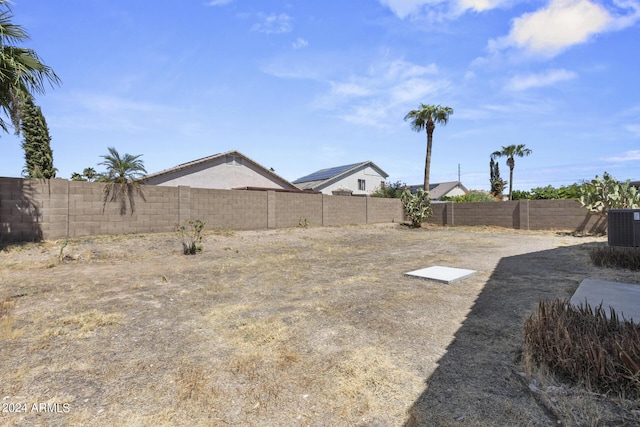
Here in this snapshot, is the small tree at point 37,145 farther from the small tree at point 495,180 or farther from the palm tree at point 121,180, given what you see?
the small tree at point 495,180

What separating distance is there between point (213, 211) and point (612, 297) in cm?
1388

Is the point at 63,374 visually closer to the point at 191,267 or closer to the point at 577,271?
the point at 191,267

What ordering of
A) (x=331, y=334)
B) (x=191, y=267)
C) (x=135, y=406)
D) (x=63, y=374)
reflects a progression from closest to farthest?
(x=135, y=406) → (x=63, y=374) → (x=331, y=334) → (x=191, y=267)

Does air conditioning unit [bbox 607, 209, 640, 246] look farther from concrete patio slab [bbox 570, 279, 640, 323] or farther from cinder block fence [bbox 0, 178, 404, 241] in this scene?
cinder block fence [bbox 0, 178, 404, 241]

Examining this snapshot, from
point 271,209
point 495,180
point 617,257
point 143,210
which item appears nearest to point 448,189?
point 495,180

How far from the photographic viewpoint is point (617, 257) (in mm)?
6988

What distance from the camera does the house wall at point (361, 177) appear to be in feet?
119

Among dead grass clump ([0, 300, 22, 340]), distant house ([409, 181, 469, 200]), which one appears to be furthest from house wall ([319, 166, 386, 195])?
dead grass clump ([0, 300, 22, 340])

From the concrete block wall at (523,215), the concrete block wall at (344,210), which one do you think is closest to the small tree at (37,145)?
the concrete block wall at (344,210)

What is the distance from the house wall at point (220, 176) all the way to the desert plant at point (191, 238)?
1081 centimetres

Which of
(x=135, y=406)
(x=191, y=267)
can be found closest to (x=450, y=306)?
(x=135, y=406)

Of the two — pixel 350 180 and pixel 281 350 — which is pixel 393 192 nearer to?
pixel 350 180

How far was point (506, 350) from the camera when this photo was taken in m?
3.28

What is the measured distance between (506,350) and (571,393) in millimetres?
796
